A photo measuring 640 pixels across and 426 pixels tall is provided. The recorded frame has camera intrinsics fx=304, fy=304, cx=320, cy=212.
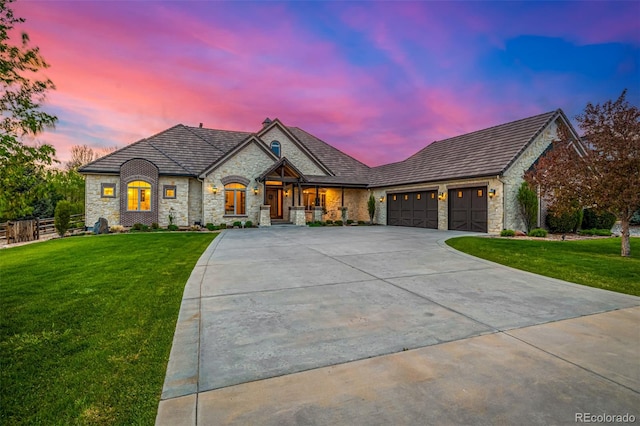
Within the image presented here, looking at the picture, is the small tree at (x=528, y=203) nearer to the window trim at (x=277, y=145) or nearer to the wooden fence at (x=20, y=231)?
the window trim at (x=277, y=145)

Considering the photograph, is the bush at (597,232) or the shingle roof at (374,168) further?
the shingle roof at (374,168)

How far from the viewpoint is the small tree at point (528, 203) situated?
1566 cm

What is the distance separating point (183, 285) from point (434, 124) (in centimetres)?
3123

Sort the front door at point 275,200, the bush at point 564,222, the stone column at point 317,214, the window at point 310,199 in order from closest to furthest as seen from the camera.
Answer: the bush at point 564,222
the stone column at point 317,214
the front door at point 275,200
the window at point 310,199

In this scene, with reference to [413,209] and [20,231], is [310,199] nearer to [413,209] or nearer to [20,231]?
[413,209]

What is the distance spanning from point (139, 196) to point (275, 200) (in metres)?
9.51

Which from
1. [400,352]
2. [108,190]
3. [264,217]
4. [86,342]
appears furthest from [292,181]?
[400,352]

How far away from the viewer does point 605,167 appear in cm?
955

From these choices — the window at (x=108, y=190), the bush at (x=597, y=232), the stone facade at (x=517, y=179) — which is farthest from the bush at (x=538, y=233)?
the window at (x=108, y=190)

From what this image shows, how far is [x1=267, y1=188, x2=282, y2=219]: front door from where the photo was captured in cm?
2442

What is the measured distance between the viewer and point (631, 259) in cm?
872

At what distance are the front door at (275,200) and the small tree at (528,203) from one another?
52.8 feet

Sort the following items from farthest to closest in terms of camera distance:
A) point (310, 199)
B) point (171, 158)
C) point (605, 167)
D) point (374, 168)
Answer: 1. point (374, 168)
2. point (310, 199)
3. point (171, 158)
4. point (605, 167)

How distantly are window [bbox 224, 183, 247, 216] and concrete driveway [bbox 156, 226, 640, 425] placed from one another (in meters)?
15.3
